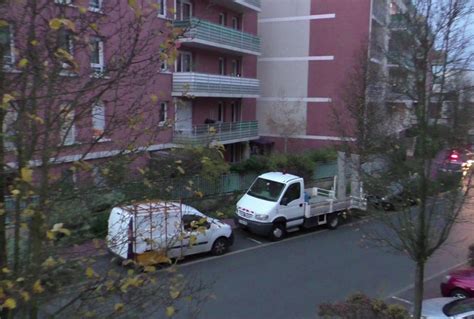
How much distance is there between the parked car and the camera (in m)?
8.19

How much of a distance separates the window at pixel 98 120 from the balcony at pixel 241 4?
78.2 feet

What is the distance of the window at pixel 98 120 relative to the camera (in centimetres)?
313

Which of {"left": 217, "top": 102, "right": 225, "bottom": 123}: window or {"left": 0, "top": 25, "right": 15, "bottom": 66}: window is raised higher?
{"left": 0, "top": 25, "right": 15, "bottom": 66}: window

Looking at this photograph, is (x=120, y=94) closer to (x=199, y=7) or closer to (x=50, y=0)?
(x=50, y=0)

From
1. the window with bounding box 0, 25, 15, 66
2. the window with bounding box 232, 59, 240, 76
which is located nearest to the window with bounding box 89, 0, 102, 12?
the window with bounding box 0, 25, 15, 66

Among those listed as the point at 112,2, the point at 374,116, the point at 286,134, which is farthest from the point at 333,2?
the point at 112,2

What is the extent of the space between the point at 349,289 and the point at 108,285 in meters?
10.1

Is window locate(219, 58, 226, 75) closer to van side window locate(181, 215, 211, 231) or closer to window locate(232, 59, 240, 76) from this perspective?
window locate(232, 59, 240, 76)

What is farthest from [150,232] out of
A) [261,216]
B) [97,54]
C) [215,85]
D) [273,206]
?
[215,85]

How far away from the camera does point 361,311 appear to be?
7.78 meters

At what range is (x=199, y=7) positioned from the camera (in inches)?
951

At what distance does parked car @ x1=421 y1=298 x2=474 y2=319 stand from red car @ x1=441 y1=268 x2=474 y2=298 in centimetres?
163

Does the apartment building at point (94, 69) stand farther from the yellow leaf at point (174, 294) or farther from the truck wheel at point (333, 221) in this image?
the truck wheel at point (333, 221)

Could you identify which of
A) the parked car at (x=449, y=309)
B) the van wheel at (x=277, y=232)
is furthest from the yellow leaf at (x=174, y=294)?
the van wheel at (x=277, y=232)
